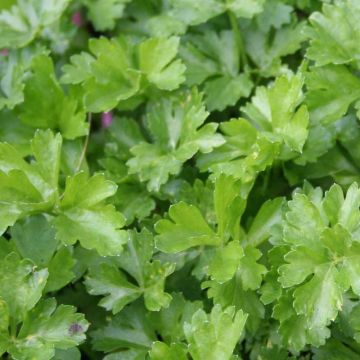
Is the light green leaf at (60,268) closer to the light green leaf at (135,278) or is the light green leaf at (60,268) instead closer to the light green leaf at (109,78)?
the light green leaf at (135,278)

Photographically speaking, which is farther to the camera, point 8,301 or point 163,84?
point 163,84

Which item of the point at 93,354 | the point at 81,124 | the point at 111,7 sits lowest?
the point at 93,354

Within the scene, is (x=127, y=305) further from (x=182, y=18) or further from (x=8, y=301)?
(x=182, y=18)

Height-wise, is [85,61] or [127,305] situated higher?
[85,61]

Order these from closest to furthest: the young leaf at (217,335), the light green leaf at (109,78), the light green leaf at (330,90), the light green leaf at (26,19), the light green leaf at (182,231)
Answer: the young leaf at (217,335) < the light green leaf at (182,231) < the light green leaf at (330,90) < the light green leaf at (109,78) < the light green leaf at (26,19)

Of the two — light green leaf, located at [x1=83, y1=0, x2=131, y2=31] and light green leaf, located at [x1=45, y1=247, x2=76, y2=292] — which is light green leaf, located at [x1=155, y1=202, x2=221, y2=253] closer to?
light green leaf, located at [x1=45, y1=247, x2=76, y2=292]

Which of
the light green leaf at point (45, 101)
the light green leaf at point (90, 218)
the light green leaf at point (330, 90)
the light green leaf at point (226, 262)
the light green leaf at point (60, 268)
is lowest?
the light green leaf at point (60, 268)

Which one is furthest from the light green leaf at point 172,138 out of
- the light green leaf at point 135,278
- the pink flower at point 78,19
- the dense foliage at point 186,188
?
the pink flower at point 78,19

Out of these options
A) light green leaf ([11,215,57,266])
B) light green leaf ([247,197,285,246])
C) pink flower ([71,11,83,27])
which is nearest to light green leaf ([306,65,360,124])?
light green leaf ([247,197,285,246])

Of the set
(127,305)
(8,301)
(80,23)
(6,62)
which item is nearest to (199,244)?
(127,305)
